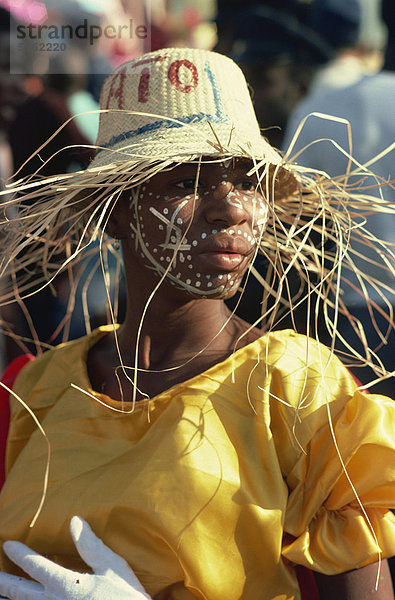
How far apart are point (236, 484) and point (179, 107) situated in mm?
799

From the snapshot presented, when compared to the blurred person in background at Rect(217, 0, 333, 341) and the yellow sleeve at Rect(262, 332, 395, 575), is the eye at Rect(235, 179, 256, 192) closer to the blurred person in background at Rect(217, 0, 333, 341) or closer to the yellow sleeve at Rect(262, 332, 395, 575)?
the yellow sleeve at Rect(262, 332, 395, 575)

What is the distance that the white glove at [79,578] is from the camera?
4.41ft

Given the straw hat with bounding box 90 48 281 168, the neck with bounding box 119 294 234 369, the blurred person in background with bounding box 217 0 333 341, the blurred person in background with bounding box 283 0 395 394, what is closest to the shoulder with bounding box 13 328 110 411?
the neck with bounding box 119 294 234 369

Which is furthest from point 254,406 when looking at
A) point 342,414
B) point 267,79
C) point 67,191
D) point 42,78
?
point 42,78

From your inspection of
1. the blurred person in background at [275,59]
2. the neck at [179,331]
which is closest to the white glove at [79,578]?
the neck at [179,331]

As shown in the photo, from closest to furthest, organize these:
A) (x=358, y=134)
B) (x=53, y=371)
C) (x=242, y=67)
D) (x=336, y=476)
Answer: (x=336, y=476) → (x=53, y=371) → (x=358, y=134) → (x=242, y=67)

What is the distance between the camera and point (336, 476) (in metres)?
1.36

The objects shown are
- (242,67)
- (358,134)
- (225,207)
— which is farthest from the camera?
(242,67)

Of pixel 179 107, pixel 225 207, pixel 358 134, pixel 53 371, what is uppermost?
pixel 179 107

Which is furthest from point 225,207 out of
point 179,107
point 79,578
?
point 79,578

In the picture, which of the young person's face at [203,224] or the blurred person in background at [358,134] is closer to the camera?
the young person's face at [203,224]

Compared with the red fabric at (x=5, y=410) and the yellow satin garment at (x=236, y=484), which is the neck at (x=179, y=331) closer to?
the yellow satin garment at (x=236, y=484)

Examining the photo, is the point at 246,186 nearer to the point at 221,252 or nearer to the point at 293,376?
the point at 221,252

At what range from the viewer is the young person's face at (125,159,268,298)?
58.1 inches
